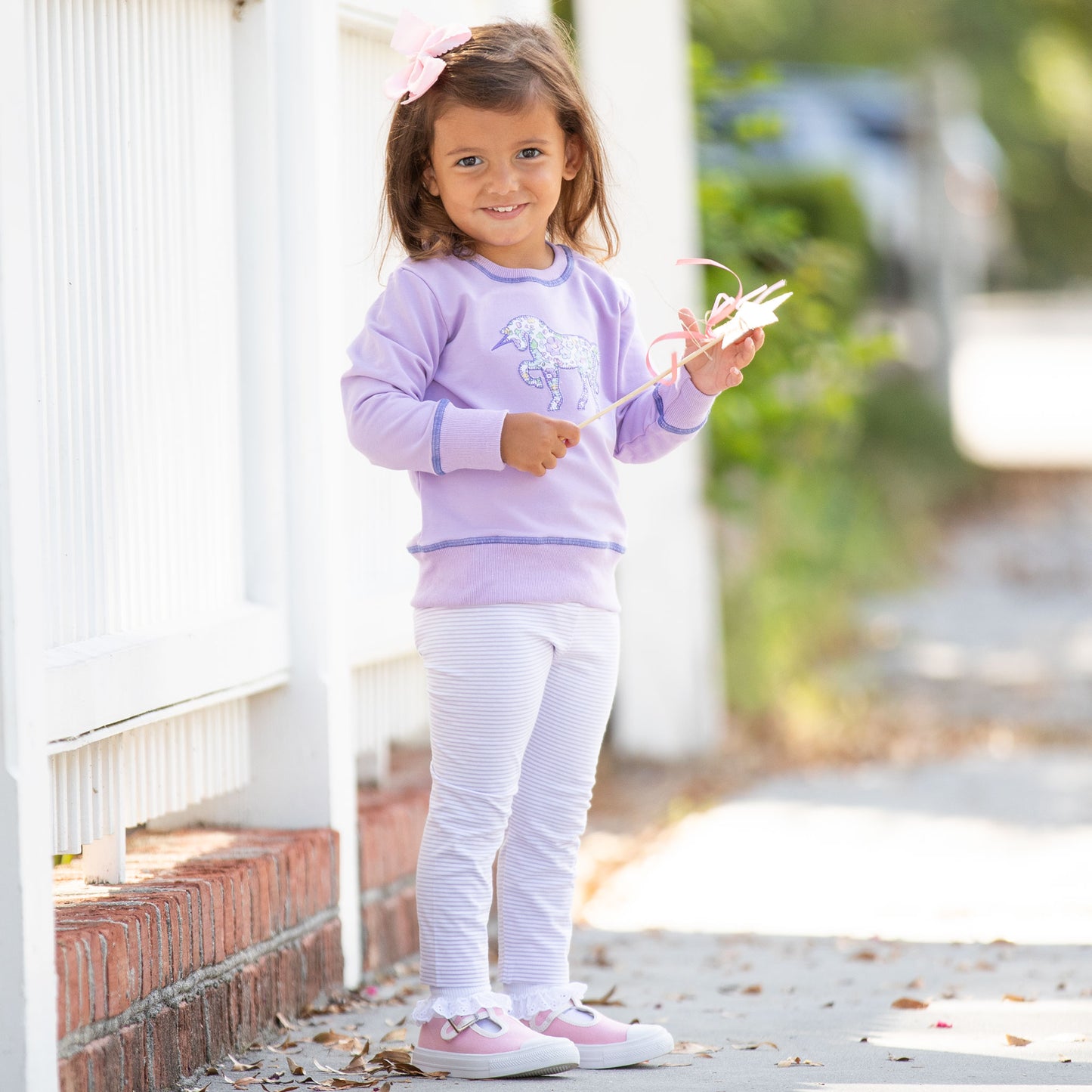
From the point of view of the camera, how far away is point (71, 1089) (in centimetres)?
222

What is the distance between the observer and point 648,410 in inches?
107

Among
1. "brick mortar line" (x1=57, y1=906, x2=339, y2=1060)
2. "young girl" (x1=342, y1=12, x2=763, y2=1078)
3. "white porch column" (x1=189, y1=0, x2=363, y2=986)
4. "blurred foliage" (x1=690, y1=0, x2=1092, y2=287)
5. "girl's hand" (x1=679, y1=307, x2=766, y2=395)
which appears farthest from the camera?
"blurred foliage" (x1=690, y1=0, x2=1092, y2=287)

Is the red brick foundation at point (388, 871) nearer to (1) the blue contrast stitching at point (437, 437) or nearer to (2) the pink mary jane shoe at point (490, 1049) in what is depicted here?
(2) the pink mary jane shoe at point (490, 1049)

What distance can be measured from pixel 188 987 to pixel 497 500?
0.86 m

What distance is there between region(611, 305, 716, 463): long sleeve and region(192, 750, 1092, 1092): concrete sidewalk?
94 centimetres

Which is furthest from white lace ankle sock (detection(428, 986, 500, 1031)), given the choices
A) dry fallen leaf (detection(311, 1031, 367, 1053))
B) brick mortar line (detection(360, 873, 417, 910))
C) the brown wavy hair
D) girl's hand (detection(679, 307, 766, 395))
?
the brown wavy hair

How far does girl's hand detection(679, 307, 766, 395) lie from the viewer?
2611 mm

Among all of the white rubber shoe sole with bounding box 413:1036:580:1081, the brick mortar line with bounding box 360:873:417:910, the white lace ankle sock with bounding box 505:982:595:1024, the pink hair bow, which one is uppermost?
the pink hair bow

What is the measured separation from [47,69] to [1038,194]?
94.6 feet

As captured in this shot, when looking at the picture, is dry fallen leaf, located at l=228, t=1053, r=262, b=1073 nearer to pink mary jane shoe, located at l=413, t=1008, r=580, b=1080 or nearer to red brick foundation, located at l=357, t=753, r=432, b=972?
pink mary jane shoe, located at l=413, t=1008, r=580, b=1080

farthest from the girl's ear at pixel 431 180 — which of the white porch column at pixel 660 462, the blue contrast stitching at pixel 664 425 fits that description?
the white porch column at pixel 660 462

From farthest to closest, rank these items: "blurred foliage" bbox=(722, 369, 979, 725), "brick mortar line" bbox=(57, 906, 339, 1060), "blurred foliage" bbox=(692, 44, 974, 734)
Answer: "blurred foliage" bbox=(722, 369, 979, 725) → "blurred foliage" bbox=(692, 44, 974, 734) → "brick mortar line" bbox=(57, 906, 339, 1060)

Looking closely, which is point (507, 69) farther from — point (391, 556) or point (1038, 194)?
point (1038, 194)

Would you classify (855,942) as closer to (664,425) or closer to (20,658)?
(664,425)
